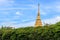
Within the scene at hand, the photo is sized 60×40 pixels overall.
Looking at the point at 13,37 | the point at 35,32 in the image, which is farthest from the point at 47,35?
the point at 13,37

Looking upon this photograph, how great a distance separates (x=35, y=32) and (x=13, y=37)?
2.65 metres

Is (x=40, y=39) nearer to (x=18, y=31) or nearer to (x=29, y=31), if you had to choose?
(x=29, y=31)

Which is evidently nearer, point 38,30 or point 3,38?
point 38,30

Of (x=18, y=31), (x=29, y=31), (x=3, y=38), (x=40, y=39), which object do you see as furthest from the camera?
(x=3, y=38)

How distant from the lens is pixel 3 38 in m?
18.6

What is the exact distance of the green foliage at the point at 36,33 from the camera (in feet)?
45.1

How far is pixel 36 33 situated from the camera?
15.1 metres

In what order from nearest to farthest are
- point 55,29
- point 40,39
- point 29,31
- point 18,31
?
point 55,29, point 40,39, point 29,31, point 18,31

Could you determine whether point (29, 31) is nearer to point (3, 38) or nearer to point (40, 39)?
point (40, 39)

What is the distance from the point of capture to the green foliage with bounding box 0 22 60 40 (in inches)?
542

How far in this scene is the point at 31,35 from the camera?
609 inches

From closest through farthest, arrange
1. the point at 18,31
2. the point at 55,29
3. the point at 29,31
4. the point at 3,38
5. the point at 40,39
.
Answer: the point at 55,29 < the point at 40,39 < the point at 29,31 < the point at 18,31 < the point at 3,38

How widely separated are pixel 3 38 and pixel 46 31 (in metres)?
5.30

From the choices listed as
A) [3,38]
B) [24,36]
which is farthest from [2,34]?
[24,36]
